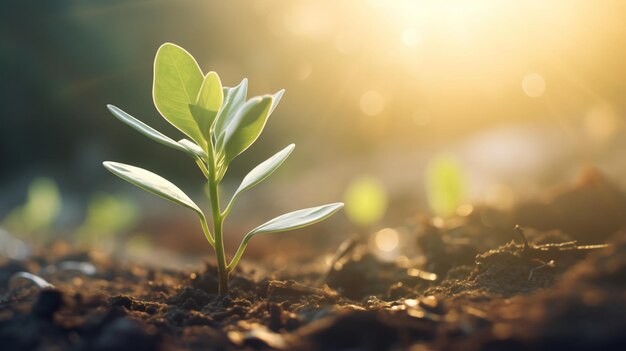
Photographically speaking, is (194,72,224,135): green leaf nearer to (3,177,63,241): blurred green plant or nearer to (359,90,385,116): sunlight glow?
(3,177,63,241): blurred green plant

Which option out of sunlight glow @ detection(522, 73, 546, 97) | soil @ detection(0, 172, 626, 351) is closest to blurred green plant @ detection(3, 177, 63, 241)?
soil @ detection(0, 172, 626, 351)

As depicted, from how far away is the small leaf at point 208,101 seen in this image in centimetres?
155

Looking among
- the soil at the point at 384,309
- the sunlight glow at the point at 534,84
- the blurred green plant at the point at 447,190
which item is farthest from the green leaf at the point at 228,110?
the sunlight glow at the point at 534,84

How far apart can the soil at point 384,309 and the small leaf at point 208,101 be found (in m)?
0.49

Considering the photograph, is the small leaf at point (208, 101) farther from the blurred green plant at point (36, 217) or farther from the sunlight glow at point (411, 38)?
the sunlight glow at point (411, 38)

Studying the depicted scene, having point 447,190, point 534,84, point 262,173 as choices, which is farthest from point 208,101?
point 534,84

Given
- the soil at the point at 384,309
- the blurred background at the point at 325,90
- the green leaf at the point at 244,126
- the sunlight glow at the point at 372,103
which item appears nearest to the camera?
the soil at the point at 384,309

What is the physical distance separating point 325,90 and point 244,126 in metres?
7.32

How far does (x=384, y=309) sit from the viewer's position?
135cm

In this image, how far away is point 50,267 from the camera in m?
2.87

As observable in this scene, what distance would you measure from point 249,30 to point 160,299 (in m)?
7.04

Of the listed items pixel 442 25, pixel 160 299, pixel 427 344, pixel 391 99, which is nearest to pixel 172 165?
pixel 391 99

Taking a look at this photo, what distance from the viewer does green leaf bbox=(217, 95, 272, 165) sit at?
4.55 feet

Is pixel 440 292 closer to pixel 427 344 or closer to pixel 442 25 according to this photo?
pixel 427 344
